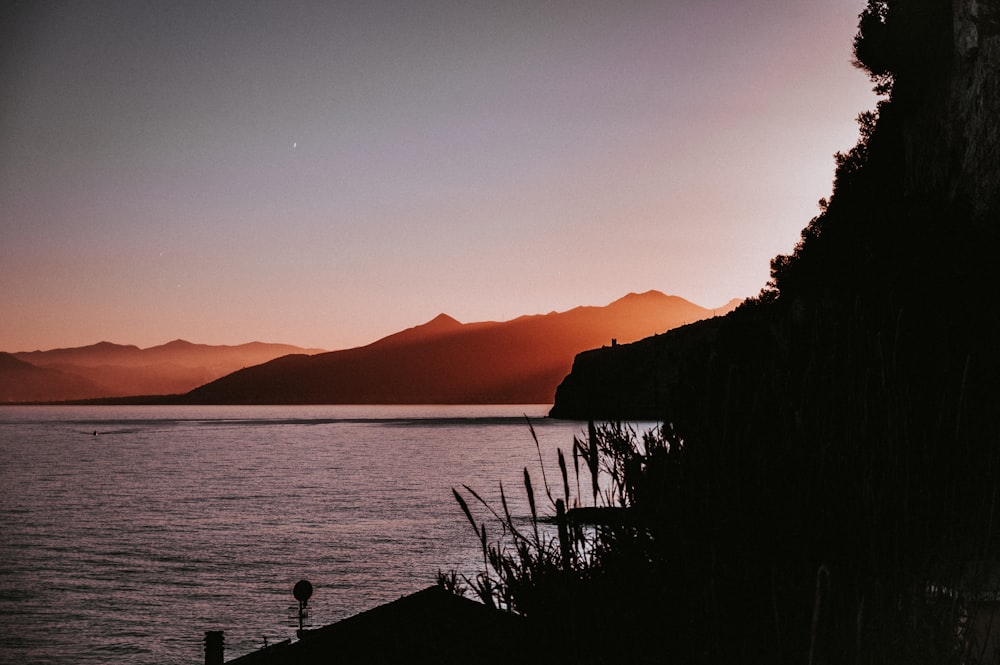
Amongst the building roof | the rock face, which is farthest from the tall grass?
the building roof

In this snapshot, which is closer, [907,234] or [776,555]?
[776,555]

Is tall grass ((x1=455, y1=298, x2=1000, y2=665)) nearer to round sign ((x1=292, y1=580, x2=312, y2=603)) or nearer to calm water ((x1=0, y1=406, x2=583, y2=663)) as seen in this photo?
calm water ((x1=0, y1=406, x2=583, y2=663))

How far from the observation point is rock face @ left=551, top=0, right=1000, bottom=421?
7984 millimetres

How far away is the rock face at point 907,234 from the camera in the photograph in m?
7.98

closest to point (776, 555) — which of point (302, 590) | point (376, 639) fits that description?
point (376, 639)

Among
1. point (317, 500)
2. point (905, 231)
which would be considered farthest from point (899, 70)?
point (317, 500)

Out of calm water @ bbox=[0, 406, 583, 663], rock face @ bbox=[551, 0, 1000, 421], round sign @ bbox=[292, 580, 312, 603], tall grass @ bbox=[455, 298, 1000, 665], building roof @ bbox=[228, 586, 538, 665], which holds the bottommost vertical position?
calm water @ bbox=[0, 406, 583, 663]

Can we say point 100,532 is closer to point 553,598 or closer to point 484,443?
point 553,598

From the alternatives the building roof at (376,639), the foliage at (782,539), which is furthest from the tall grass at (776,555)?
the building roof at (376,639)

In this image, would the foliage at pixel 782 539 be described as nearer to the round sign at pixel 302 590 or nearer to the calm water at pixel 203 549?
the calm water at pixel 203 549

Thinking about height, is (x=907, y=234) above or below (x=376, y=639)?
above

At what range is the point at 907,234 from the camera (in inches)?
664

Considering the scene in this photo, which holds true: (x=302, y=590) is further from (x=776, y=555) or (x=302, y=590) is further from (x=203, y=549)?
(x=203, y=549)

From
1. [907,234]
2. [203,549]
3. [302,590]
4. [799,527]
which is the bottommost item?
[203,549]
